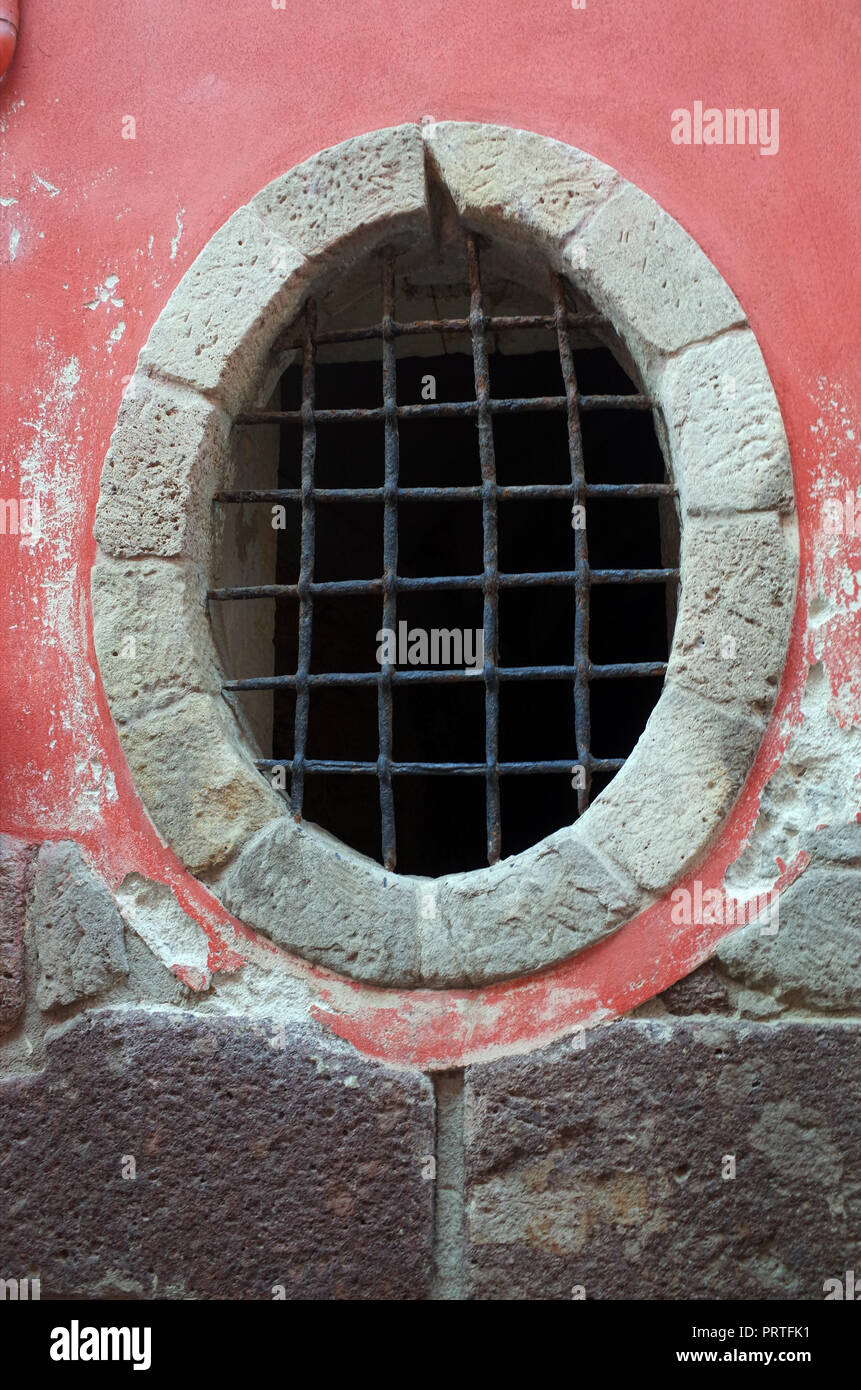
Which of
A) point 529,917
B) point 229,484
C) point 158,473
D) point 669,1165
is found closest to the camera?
point 669,1165

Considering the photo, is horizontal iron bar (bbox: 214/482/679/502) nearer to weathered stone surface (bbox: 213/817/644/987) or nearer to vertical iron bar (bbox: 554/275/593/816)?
vertical iron bar (bbox: 554/275/593/816)

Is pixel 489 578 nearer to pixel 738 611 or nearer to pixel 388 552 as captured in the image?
pixel 388 552

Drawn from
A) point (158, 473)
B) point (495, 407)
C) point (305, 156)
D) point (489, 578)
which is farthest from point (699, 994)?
point (305, 156)

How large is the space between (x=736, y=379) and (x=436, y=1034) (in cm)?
140

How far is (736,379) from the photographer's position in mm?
2270

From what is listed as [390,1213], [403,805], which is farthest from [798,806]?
[403,805]

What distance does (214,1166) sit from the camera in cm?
215

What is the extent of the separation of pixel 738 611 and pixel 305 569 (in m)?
0.88

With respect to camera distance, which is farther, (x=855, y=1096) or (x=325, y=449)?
(x=325, y=449)

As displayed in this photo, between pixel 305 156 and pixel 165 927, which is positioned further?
pixel 305 156

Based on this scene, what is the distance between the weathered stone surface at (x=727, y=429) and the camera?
2225mm

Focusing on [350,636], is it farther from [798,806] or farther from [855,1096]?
[855,1096]

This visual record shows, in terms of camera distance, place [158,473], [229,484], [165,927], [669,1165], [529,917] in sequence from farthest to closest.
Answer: [229,484], [158,473], [165,927], [529,917], [669,1165]
